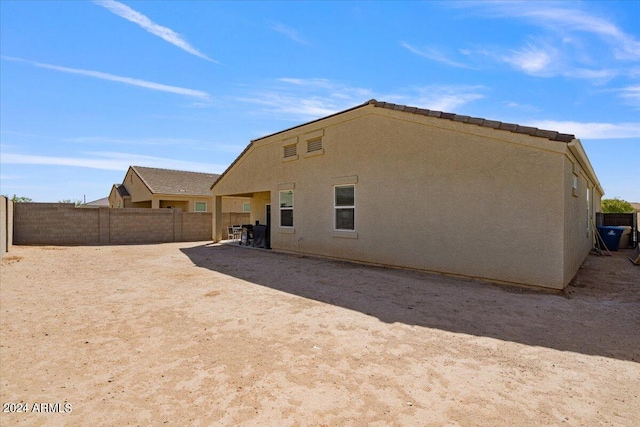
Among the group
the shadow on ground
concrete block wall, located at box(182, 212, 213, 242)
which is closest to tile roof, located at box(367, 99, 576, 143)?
the shadow on ground

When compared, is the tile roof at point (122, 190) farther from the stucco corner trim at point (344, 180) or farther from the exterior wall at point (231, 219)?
the stucco corner trim at point (344, 180)

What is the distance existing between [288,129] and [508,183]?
8.83 metres

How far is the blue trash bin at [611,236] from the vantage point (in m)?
14.8

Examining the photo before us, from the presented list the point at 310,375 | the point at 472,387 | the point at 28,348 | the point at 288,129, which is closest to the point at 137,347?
the point at 28,348

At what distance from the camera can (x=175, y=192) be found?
27.1 m

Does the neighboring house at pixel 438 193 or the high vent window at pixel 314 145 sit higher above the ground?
the high vent window at pixel 314 145

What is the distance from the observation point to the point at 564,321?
5305mm

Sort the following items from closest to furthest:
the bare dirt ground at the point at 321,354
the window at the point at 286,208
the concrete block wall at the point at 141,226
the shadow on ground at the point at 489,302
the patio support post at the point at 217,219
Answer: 1. the bare dirt ground at the point at 321,354
2. the shadow on ground at the point at 489,302
3. the window at the point at 286,208
4. the patio support post at the point at 217,219
5. the concrete block wall at the point at 141,226

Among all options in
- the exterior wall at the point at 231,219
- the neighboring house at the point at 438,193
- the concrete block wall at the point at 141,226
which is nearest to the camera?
the neighboring house at the point at 438,193

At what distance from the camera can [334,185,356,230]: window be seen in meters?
11.2

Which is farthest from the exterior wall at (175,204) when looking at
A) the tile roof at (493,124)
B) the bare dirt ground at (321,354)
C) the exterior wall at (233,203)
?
the tile roof at (493,124)

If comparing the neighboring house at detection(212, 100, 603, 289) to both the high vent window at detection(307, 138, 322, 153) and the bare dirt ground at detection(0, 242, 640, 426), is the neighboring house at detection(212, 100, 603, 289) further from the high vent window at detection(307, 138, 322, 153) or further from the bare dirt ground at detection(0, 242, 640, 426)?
the bare dirt ground at detection(0, 242, 640, 426)

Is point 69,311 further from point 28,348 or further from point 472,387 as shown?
point 472,387

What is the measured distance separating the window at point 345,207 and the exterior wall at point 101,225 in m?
14.1
